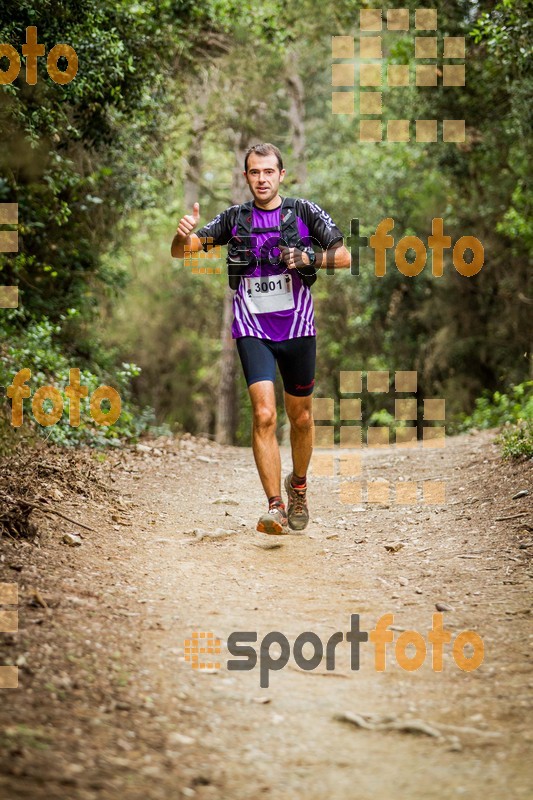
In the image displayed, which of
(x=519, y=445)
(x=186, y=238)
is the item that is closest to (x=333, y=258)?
(x=186, y=238)

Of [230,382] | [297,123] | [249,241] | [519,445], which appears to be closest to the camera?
[249,241]

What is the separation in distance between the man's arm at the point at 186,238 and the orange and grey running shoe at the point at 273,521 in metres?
1.76

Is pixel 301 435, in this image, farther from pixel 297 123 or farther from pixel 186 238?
pixel 297 123

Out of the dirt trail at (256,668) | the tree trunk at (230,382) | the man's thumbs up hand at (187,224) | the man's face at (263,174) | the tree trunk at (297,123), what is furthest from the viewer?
the tree trunk at (297,123)

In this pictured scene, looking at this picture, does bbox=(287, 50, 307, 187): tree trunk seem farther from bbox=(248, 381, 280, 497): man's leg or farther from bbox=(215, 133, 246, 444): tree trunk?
bbox=(248, 381, 280, 497): man's leg

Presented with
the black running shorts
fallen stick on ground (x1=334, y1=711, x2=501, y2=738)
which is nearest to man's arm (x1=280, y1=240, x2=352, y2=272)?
the black running shorts

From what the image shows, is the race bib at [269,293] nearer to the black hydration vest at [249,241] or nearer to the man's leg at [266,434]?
the black hydration vest at [249,241]

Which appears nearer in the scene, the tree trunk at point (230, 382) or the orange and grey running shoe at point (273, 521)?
the orange and grey running shoe at point (273, 521)

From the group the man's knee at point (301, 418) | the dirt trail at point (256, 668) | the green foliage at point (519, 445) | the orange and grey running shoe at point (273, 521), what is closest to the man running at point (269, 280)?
the orange and grey running shoe at point (273, 521)

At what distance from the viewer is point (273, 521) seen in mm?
5555

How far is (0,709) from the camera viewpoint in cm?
286

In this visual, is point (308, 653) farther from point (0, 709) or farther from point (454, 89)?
point (454, 89)

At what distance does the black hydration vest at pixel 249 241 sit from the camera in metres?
5.62

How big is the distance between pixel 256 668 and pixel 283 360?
2704 mm
